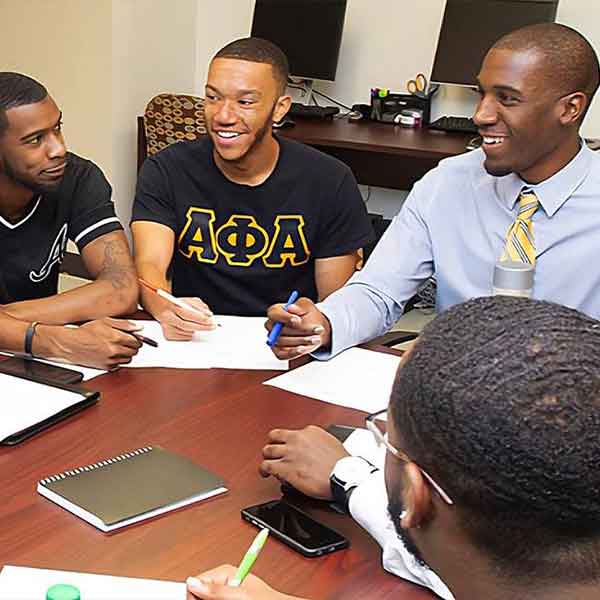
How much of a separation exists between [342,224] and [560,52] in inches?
28.1

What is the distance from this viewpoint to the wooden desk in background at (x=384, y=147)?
3723 mm

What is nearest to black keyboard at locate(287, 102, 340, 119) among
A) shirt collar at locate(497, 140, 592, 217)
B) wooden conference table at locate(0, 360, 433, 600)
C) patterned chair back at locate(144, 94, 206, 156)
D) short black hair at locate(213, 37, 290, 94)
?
patterned chair back at locate(144, 94, 206, 156)

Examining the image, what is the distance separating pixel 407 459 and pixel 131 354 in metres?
0.96

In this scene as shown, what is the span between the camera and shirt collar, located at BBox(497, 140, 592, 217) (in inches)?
75.1

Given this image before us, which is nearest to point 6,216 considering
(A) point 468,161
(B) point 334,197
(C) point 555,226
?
(B) point 334,197

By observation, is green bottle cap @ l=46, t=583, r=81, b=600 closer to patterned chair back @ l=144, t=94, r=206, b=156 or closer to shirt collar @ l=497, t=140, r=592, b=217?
shirt collar @ l=497, t=140, r=592, b=217

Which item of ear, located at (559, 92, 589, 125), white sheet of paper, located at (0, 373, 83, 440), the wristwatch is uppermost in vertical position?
ear, located at (559, 92, 589, 125)

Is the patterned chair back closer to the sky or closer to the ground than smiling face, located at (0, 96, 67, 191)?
closer to the ground

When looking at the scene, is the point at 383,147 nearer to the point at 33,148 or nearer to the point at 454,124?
the point at 454,124

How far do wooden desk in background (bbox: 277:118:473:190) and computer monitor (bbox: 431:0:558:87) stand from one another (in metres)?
0.27

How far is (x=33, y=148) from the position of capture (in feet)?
6.81

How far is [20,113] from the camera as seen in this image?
6.72 ft

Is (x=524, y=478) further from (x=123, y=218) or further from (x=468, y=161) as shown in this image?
(x=123, y=218)

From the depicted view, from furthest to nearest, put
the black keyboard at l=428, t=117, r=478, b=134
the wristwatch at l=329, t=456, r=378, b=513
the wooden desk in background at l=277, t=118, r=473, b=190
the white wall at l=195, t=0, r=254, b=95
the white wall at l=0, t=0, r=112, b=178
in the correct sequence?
the white wall at l=195, t=0, r=254, b=95 → the white wall at l=0, t=0, r=112, b=178 → the black keyboard at l=428, t=117, r=478, b=134 → the wooden desk in background at l=277, t=118, r=473, b=190 → the wristwatch at l=329, t=456, r=378, b=513
